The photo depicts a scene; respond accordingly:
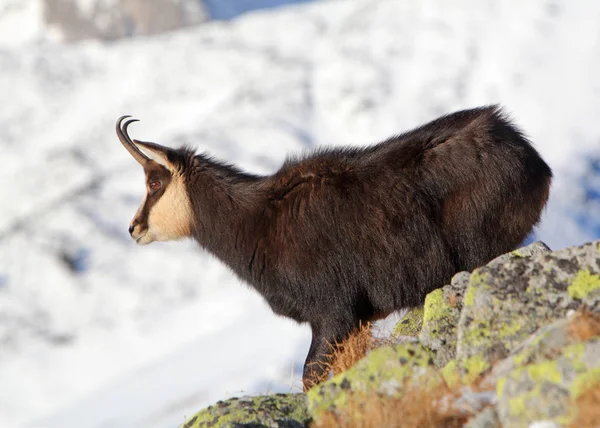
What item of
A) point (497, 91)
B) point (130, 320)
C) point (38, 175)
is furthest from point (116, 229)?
point (497, 91)

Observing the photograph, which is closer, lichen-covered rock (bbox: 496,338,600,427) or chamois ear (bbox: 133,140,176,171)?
lichen-covered rock (bbox: 496,338,600,427)

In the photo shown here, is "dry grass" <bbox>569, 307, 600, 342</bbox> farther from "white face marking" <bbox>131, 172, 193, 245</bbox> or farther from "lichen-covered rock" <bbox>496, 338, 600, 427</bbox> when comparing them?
"white face marking" <bbox>131, 172, 193, 245</bbox>

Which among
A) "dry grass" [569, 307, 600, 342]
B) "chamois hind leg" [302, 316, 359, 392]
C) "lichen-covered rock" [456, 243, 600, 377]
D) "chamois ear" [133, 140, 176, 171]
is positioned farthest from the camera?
"chamois ear" [133, 140, 176, 171]

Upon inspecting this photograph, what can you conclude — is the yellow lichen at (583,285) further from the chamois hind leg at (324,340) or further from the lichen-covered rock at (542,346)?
the chamois hind leg at (324,340)

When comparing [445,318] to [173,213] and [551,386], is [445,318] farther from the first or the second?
[173,213]

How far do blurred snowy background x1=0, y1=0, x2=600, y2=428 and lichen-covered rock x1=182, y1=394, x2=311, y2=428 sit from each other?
281ft

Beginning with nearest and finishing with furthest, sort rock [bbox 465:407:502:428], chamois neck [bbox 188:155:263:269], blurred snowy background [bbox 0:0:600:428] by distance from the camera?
rock [bbox 465:407:502:428], chamois neck [bbox 188:155:263:269], blurred snowy background [bbox 0:0:600:428]

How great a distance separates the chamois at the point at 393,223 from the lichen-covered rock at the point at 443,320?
3.92 feet

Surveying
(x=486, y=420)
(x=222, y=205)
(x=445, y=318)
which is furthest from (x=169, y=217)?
(x=486, y=420)

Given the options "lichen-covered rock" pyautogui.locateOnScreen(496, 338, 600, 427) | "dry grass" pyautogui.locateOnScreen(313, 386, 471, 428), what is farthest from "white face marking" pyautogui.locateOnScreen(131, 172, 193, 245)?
"lichen-covered rock" pyautogui.locateOnScreen(496, 338, 600, 427)

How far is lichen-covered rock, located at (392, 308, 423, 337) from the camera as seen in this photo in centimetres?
948

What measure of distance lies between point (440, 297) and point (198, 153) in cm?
395

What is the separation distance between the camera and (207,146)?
400 feet

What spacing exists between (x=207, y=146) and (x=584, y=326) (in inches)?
4611
